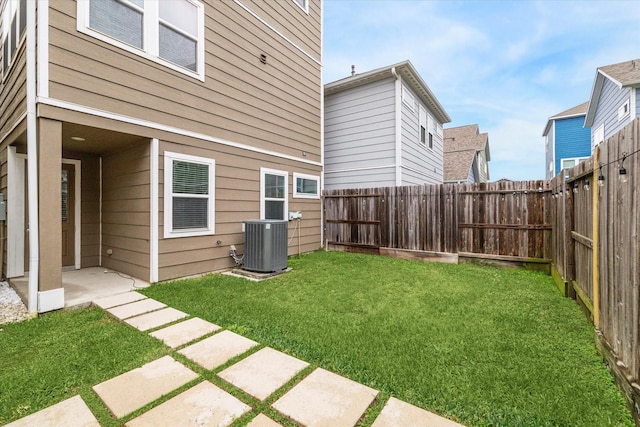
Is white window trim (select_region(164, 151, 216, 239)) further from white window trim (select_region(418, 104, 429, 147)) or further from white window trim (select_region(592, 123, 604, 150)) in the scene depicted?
white window trim (select_region(592, 123, 604, 150))

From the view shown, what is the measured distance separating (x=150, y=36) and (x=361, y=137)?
6149 millimetres

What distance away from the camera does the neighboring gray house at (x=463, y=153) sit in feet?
56.9

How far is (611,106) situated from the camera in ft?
33.0

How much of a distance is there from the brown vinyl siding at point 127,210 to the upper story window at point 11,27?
1920 millimetres

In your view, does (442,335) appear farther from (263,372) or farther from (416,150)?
(416,150)

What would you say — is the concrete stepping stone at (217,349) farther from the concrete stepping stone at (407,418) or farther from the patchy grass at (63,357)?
the concrete stepping stone at (407,418)

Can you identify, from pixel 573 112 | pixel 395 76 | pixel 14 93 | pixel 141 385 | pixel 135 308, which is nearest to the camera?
pixel 141 385

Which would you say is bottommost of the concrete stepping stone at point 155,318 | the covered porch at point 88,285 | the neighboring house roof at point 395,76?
the concrete stepping stone at point 155,318

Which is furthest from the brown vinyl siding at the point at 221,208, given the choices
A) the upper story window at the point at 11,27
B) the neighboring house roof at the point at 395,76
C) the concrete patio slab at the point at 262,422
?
the neighboring house roof at the point at 395,76

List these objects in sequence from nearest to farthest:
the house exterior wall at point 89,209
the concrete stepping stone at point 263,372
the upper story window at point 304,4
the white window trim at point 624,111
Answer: the concrete stepping stone at point 263,372, the house exterior wall at point 89,209, the upper story window at point 304,4, the white window trim at point 624,111

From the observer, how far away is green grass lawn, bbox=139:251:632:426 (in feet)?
5.62

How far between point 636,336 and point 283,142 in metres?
6.30

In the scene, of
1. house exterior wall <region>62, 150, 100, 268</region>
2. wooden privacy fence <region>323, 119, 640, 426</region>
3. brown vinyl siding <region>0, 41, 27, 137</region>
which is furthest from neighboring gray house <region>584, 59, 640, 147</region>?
house exterior wall <region>62, 150, 100, 268</region>

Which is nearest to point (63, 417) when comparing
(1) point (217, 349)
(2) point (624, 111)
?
(1) point (217, 349)
